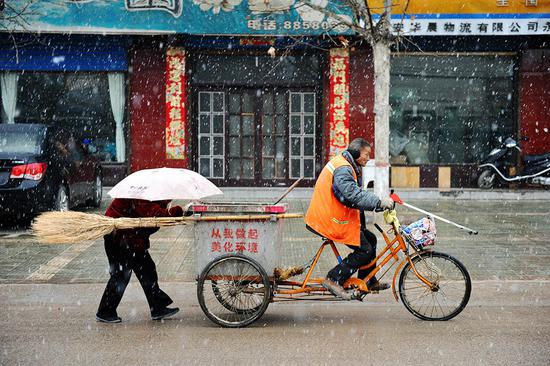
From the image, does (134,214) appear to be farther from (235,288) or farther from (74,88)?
(74,88)

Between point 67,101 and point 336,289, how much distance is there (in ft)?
44.8

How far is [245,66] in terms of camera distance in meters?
18.8

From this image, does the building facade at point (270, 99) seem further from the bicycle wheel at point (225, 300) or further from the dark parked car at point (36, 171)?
the bicycle wheel at point (225, 300)

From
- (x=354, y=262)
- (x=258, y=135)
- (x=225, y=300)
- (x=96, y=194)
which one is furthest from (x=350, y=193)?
(x=258, y=135)

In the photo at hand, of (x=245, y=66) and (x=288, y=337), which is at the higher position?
(x=245, y=66)

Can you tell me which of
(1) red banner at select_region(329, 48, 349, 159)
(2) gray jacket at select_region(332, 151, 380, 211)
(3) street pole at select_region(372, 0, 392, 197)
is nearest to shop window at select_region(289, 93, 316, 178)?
(1) red banner at select_region(329, 48, 349, 159)

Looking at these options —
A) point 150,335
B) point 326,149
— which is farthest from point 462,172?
point 150,335

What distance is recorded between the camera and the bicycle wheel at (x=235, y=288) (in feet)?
21.6

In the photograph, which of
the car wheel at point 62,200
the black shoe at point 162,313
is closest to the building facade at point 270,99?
the car wheel at point 62,200

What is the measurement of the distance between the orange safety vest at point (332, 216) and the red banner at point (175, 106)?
12.3 meters

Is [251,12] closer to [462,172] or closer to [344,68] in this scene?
[344,68]

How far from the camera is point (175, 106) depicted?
61.2 feet

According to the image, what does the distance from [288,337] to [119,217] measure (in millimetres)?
1807

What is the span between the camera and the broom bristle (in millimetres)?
6574
